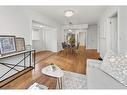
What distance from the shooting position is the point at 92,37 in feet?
35.1

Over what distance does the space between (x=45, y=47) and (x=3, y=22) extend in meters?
6.36

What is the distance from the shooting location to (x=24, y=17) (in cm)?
390

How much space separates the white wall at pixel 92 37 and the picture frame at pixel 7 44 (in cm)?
857

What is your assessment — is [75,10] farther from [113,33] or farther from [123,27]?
[123,27]

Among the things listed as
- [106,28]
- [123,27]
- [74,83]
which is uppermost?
[106,28]

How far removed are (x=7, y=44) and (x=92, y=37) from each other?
8.91 m

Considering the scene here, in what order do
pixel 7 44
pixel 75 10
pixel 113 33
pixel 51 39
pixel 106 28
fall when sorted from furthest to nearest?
1. pixel 51 39
2. pixel 75 10
3. pixel 106 28
4. pixel 113 33
5. pixel 7 44

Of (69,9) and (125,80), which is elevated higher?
(69,9)

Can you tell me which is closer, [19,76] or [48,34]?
[19,76]

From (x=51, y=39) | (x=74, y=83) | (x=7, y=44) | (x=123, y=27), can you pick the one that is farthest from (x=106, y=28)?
(x=51, y=39)

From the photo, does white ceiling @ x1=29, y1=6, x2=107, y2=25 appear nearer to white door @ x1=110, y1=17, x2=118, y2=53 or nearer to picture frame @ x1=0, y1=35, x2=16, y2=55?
white door @ x1=110, y1=17, x2=118, y2=53
